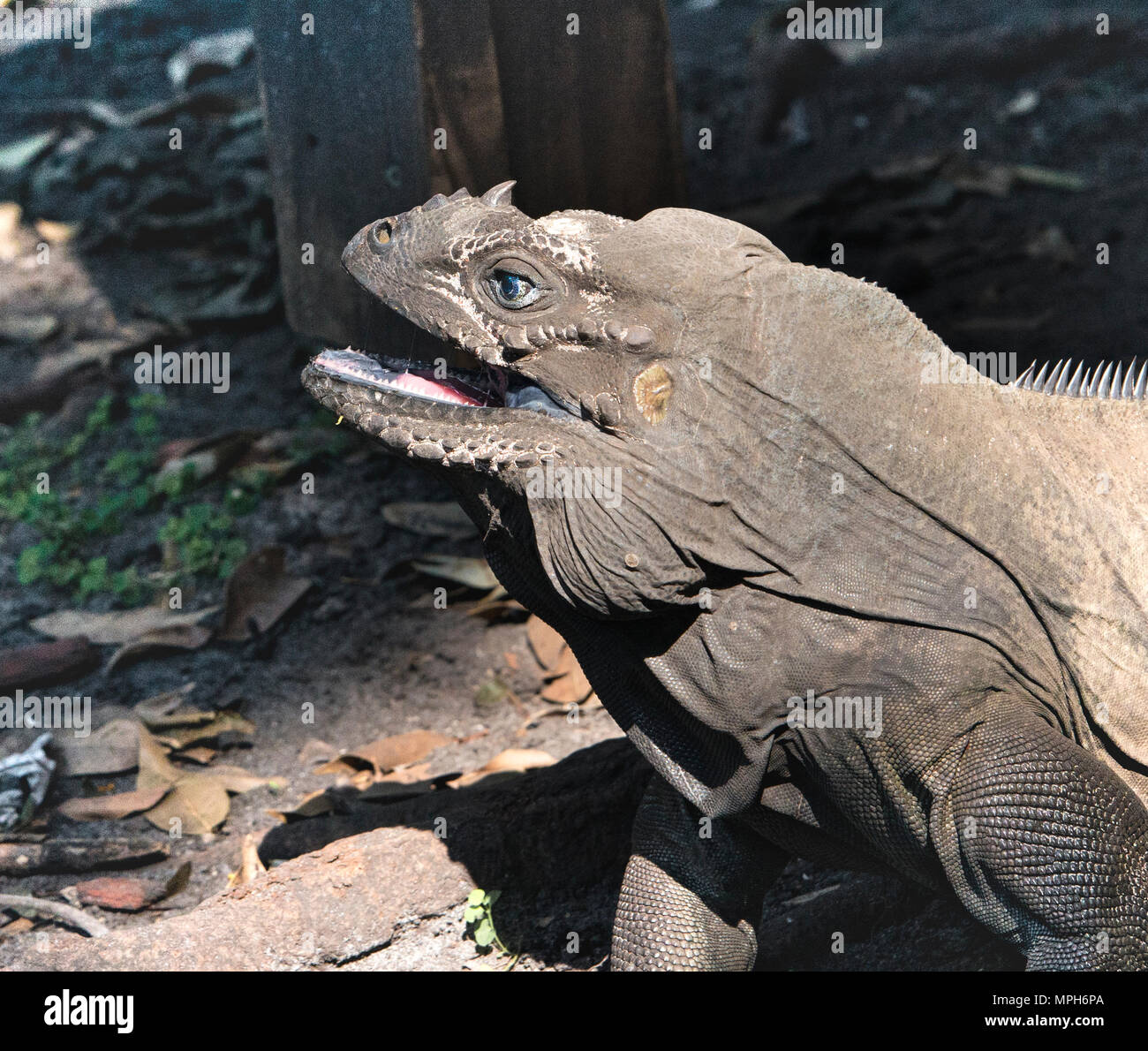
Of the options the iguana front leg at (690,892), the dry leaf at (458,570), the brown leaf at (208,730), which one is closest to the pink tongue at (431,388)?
the iguana front leg at (690,892)

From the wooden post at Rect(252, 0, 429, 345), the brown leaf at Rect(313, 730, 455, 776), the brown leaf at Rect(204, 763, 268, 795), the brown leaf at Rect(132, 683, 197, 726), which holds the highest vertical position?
A: the wooden post at Rect(252, 0, 429, 345)

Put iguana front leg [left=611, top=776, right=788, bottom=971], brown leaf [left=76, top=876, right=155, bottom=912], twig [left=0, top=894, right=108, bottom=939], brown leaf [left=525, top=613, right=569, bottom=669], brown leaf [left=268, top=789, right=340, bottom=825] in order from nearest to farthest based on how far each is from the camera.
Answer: iguana front leg [left=611, top=776, right=788, bottom=971] < twig [left=0, top=894, right=108, bottom=939] < brown leaf [left=76, top=876, right=155, bottom=912] < brown leaf [left=268, top=789, right=340, bottom=825] < brown leaf [left=525, top=613, right=569, bottom=669]

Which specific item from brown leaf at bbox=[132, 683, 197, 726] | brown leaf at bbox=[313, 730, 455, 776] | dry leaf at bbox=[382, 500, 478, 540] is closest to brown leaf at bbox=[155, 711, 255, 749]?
brown leaf at bbox=[132, 683, 197, 726]

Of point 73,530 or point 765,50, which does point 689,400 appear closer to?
point 73,530

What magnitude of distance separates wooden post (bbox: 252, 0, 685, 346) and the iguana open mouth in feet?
5.62

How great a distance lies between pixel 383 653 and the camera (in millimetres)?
5629

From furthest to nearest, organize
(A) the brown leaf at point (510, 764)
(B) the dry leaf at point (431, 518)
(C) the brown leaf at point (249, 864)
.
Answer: (B) the dry leaf at point (431, 518) → (A) the brown leaf at point (510, 764) → (C) the brown leaf at point (249, 864)

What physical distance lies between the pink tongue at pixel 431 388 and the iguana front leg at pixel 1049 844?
58.5 inches

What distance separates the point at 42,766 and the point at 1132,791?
378 cm

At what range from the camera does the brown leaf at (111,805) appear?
184 inches

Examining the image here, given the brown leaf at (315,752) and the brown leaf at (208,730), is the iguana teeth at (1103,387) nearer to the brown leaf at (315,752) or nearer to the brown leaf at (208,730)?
the brown leaf at (315,752)

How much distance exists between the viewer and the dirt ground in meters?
4.36

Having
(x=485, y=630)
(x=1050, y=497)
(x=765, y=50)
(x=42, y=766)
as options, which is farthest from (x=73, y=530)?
(x=765, y=50)

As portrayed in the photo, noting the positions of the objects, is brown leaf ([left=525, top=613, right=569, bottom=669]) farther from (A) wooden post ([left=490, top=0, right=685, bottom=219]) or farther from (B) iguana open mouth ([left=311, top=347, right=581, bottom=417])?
(B) iguana open mouth ([left=311, top=347, right=581, bottom=417])
